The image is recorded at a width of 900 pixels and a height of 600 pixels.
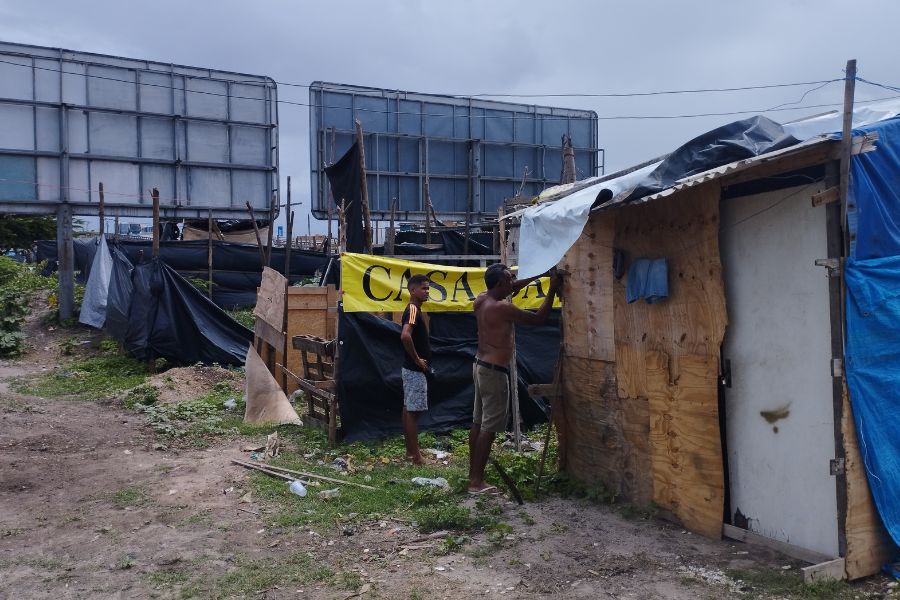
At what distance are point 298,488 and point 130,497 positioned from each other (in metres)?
1.45

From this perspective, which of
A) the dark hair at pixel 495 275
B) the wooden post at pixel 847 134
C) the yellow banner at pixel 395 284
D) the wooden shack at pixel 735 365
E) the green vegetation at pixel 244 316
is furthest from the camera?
the green vegetation at pixel 244 316

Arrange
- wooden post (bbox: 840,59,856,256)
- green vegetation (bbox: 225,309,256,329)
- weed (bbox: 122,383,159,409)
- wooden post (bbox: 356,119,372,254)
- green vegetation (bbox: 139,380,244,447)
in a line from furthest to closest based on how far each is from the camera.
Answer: green vegetation (bbox: 225,309,256,329), weed (bbox: 122,383,159,409), wooden post (bbox: 356,119,372,254), green vegetation (bbox: 139,380,244,447), wooden post (bbox: 840,59,856,256)

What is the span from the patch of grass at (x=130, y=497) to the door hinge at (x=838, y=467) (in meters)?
5.26

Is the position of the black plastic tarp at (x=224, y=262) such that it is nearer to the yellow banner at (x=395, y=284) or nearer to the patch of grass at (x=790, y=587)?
the yellow banner at (x=395, y=284)

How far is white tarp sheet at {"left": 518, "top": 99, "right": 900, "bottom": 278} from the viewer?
16.2 feet

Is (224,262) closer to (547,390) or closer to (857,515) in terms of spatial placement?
(547,390)

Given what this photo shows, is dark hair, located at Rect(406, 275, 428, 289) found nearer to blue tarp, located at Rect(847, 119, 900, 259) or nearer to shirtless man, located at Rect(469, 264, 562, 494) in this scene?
shirtless man, located at Rect(469, 264, 562, 494)

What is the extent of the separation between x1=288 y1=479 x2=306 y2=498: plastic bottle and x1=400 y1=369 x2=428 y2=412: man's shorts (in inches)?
55.8

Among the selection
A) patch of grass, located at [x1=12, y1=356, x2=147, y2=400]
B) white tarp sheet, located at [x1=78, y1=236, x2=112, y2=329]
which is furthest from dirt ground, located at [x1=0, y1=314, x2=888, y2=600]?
white tarp sheet, located at [x1=78, y1=236, x2=112, y2=329]

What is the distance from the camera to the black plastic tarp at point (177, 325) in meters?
13.9

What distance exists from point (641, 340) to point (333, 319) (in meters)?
6.13

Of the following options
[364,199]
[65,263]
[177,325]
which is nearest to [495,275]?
[364,199]

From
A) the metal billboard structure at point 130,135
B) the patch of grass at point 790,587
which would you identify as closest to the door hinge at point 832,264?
the patch of grass at point 790,587

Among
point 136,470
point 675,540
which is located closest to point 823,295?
point 675,540
